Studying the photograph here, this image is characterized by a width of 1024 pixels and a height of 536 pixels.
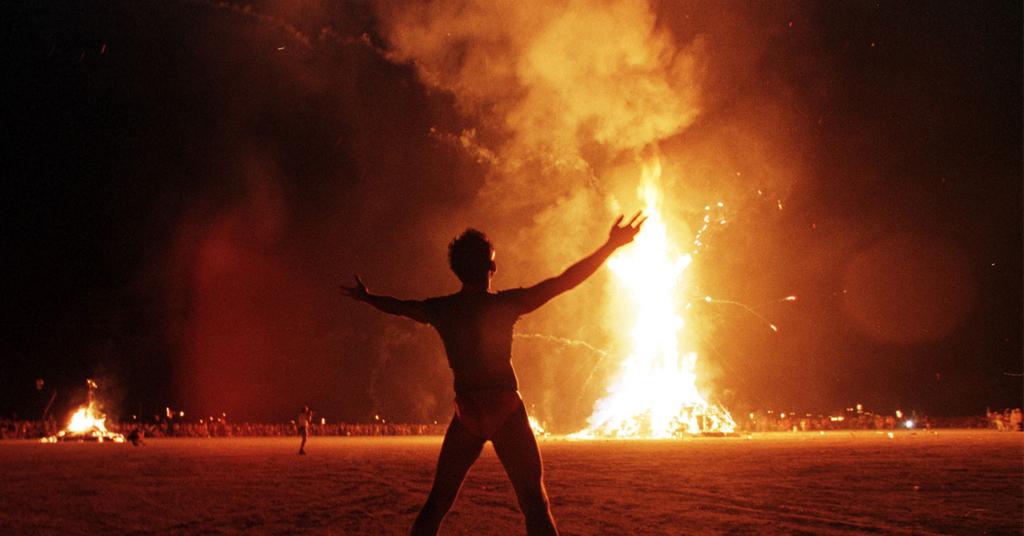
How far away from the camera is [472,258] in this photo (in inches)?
131

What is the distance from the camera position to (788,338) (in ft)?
185

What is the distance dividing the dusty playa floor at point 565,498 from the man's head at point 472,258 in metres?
3.81

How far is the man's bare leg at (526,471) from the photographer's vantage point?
9.77 feet

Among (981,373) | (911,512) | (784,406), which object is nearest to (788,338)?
(784,406)

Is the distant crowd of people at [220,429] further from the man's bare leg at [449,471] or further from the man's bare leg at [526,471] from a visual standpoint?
the man's bare leg at [526,471]

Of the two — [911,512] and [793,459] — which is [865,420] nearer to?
[793,459]

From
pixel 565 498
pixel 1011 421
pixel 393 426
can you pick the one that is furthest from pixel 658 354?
pixel 565 498

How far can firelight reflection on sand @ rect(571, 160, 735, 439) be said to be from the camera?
37062 millimetres

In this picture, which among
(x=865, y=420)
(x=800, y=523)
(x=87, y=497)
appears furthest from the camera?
(x=865, y=420)

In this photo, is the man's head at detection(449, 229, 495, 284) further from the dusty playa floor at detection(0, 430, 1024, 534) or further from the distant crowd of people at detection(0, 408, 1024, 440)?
the distant crowd of people at detection(0, 408, 1024, 440)

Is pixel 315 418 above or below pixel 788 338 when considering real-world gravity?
below

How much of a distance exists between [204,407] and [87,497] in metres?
50.0

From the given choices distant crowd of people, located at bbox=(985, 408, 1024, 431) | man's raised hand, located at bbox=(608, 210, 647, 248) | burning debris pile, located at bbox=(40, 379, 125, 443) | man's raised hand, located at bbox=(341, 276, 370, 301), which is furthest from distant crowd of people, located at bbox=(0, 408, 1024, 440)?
man's raised hand, located at bbox=(608, 210, 647, 248)

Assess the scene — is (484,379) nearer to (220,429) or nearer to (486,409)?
(486,409)
